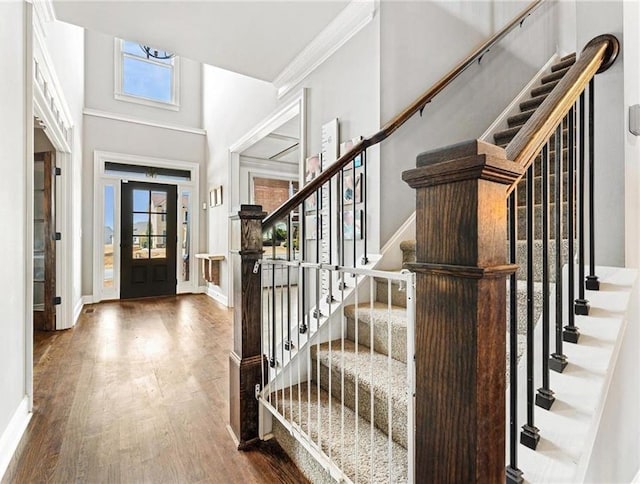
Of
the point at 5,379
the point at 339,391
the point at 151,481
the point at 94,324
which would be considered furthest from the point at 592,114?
the point at 94,324

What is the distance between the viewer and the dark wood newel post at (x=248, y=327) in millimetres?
1738

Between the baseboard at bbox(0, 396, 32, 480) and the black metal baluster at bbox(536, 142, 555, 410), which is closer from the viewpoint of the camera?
the black metal baluster at bbox(536, 142, 555, 410)

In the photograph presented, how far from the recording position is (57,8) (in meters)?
2.28

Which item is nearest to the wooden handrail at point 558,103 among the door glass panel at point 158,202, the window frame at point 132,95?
the door glass panel at point 158,202

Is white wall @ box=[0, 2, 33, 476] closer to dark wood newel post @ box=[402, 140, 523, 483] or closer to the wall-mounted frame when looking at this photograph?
dark wood newel post @ box=[402, 140, 523, 483]

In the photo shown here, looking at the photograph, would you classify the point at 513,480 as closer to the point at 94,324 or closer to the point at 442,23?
the point at 442,23

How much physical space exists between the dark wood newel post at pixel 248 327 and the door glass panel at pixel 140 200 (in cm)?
472

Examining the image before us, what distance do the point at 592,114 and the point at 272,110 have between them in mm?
3196

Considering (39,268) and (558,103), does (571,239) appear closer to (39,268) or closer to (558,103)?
(558,103)

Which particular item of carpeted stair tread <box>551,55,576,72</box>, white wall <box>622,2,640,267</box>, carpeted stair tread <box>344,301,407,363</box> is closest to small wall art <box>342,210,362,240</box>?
carpeted stair tread <box>344,301,407,363</box>

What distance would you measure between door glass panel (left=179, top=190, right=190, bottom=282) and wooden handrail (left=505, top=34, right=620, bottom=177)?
588 cm

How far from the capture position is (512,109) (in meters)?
3.03

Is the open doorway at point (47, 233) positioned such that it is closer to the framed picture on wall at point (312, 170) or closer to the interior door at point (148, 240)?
the interior door at point (148, 240)

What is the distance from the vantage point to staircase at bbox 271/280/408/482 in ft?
4.08
